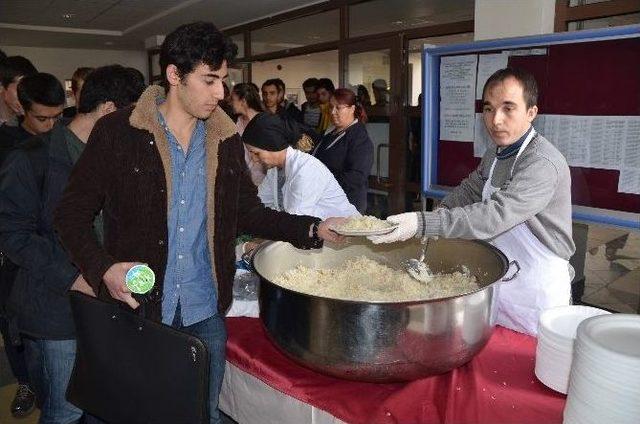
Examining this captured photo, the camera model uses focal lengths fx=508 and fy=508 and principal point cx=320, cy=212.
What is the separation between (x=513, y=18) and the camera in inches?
123

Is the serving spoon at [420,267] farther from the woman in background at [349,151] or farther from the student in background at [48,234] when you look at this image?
the woman in background at [349,151]

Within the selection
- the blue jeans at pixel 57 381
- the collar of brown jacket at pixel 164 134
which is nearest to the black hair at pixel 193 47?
the collar of brown jacket at pixel 164 134

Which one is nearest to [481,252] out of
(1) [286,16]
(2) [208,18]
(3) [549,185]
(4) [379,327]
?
(3) [549,185]

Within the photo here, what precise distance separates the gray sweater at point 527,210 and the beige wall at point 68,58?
10.8 m

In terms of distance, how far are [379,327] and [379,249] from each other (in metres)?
0.68

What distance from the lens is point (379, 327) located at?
0.95 meters

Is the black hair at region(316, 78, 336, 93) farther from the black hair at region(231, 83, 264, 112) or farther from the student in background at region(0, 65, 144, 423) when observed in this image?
the student in background at region(0, 65, 144, 423)

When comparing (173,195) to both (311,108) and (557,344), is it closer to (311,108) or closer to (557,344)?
(557,344)

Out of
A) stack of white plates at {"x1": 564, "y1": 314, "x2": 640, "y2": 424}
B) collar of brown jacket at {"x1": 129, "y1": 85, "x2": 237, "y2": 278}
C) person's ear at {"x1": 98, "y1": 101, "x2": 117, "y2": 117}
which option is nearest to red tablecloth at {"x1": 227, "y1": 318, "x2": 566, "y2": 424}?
stack of white plates at {"x1": 564, "y1": 314, "x2": 640, "y2": 424}

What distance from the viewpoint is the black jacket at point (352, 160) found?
3.31 m

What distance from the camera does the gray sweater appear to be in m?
1.38

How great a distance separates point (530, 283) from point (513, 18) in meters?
2.19

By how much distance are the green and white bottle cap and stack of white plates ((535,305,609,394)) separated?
2.73 feet

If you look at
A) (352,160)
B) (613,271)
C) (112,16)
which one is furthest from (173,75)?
(112,16)
